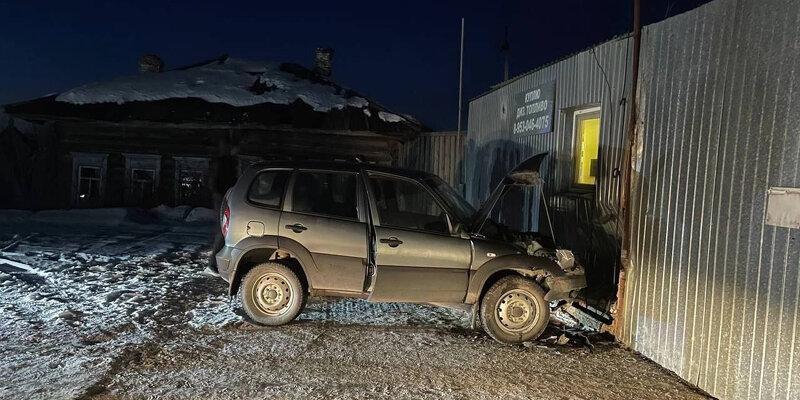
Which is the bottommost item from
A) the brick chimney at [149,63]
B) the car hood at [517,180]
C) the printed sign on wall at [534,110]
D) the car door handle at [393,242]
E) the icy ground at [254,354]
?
the icy ground at [254,354]

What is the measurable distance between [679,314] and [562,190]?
3.10 meters

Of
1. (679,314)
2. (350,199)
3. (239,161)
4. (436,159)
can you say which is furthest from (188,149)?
(679,314)

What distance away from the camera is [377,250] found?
6180mm

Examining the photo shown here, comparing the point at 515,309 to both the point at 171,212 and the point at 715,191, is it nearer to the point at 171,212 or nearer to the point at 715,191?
the point at 715,191

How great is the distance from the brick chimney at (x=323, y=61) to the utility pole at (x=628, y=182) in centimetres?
1568

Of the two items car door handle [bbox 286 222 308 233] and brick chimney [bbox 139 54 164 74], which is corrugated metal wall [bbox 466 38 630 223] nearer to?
car door handle [bbox 286 222 308 233]

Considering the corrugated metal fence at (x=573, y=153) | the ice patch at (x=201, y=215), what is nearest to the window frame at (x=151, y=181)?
the ice patch at (x=201, y=215)

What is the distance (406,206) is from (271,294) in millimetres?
1858

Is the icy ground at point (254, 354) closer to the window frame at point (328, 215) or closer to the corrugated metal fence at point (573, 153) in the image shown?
the window frame at point (328, 215)

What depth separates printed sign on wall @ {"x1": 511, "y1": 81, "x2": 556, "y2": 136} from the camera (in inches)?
336

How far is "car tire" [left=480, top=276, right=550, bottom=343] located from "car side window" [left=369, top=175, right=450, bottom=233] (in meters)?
0.88

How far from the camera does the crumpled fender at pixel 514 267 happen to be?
6.09m

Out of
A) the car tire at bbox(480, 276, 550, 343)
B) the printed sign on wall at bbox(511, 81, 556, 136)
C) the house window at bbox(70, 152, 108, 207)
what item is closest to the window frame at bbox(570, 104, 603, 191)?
the printed sign on wall at bbox(511, 81, 556, 136)

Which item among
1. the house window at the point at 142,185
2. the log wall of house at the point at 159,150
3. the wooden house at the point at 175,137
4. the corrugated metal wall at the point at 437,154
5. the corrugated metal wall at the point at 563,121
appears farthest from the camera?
the house window at the point at 142,185
